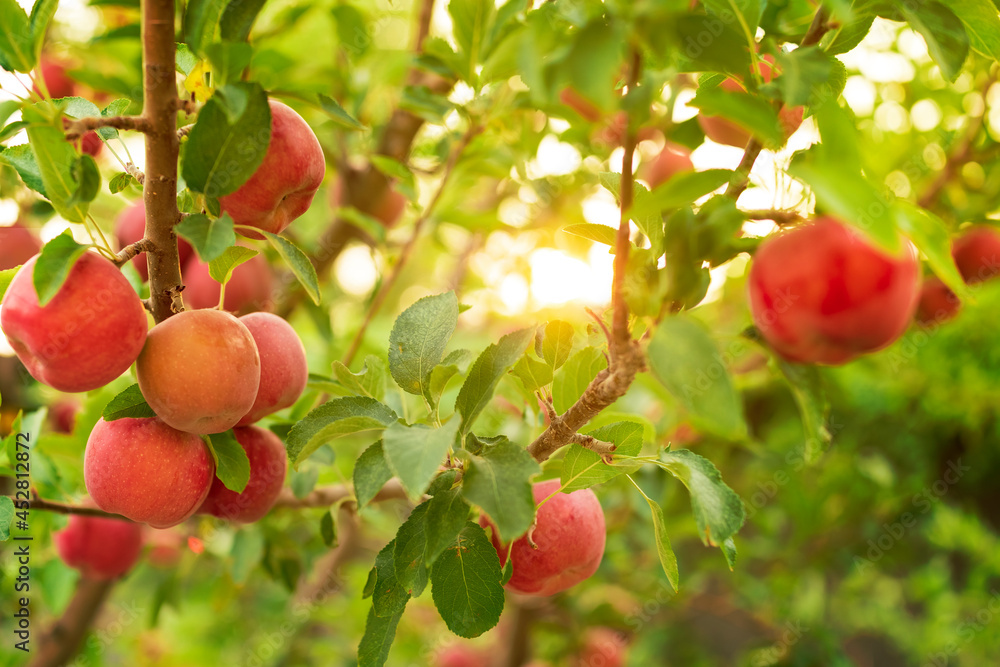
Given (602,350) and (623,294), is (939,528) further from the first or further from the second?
(623,294)

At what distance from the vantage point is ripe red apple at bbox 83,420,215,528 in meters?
0.63

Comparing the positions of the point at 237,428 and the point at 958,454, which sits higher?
the point at 237,428

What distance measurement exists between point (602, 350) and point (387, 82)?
3.22 ft

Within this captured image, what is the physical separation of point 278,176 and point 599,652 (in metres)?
1.59

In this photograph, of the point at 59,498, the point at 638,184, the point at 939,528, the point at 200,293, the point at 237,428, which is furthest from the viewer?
the point at 939,528

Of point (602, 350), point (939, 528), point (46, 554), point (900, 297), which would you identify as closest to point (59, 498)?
point (46, 554)

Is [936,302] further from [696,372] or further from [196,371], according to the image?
[196,371]

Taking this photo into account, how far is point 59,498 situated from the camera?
3.09ft

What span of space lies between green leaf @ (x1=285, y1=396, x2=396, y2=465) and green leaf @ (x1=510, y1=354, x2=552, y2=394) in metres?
0.13

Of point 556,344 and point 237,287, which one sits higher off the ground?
point 556,344

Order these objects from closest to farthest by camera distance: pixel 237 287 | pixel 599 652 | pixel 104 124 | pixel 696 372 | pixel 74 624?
pixel 696 372 → pixel 104 124 → pixel 237 287 → pixel 74 624 → pixel 599 652

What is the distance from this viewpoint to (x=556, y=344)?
661 millimetres

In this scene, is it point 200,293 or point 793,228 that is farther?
point 200,293

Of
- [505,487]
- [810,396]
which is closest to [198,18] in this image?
[505,487]
